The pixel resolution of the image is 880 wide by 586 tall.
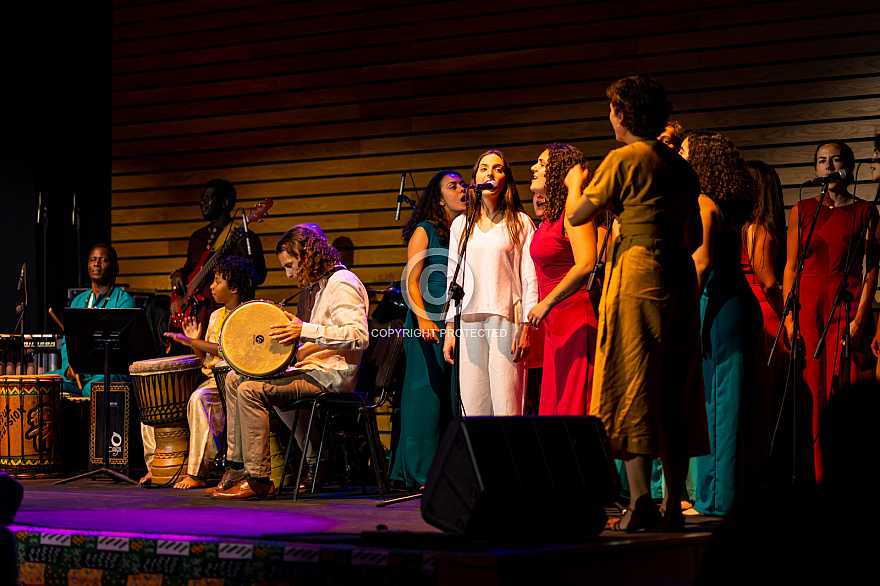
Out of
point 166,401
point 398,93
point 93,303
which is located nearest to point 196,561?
point 166,401

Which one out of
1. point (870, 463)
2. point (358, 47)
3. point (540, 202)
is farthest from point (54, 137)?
point (870, 463)

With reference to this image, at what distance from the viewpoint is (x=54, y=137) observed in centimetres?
824

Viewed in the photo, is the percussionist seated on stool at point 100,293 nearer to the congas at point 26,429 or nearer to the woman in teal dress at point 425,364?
the congas at point 26,429

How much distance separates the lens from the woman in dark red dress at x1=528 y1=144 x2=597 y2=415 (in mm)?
4090

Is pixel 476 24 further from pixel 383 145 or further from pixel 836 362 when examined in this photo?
pixel 836 362

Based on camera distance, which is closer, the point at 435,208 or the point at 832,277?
the point at 832,277

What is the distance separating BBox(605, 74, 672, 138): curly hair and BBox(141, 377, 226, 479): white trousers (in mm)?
3354

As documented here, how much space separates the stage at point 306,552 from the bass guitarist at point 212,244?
270cm

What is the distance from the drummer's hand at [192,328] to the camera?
626 centimetres

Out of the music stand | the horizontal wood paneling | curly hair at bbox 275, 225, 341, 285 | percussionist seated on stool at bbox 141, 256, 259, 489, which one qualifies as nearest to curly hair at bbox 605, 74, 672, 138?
curly hair at bbox 275, 225, 341, 285

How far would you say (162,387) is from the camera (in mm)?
5629

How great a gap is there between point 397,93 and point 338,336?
2992mm

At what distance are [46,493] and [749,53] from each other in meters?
5.10

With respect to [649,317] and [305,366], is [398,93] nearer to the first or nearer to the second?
[305,366]
